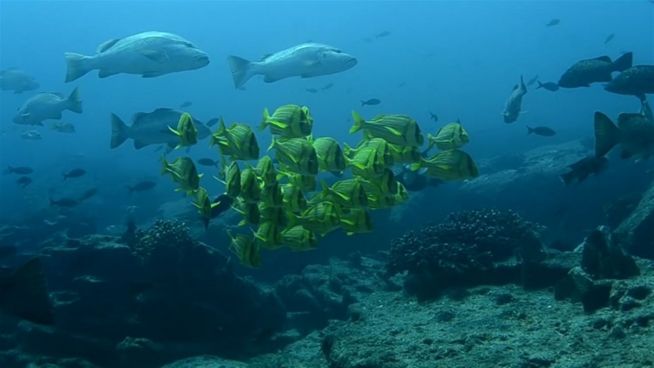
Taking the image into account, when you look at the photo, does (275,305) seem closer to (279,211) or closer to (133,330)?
(133,330)

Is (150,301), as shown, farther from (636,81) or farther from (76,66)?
(636,81)

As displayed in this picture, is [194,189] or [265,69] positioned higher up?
[265,69]

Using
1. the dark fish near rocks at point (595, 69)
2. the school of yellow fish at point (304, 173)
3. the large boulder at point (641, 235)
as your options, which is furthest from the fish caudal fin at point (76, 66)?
the large boulder at point (641, 235)

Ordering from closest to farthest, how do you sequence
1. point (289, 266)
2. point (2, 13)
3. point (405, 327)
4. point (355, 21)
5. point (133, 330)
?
1. point (405, 327)
2. point (133, 330)
3. point (289, 266)
4. point (2, 13)
5. point (355, 21)

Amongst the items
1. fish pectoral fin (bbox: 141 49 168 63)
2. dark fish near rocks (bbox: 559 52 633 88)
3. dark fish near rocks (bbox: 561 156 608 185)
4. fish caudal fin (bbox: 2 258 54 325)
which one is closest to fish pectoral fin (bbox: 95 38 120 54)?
fish pectoral fin (bbox: 141 49 168 63)

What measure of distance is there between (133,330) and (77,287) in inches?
52.1

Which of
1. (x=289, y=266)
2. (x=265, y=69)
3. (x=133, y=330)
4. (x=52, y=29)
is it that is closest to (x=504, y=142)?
(x=289, y=266)

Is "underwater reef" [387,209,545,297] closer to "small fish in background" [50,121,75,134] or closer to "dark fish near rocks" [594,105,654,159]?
"dark fish near rocks" [594,105,654,159]

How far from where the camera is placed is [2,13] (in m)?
138

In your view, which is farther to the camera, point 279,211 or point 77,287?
point 77,287

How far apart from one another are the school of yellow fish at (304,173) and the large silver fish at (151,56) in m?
3.97

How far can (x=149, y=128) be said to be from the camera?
34.9 feet

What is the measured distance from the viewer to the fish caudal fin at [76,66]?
10.6 m

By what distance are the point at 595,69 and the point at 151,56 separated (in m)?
8.27
